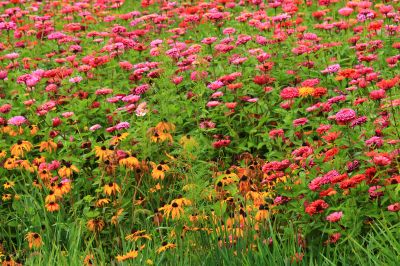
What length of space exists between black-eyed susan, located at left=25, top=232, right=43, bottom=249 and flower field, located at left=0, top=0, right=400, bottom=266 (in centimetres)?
1

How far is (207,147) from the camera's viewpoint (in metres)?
6.24

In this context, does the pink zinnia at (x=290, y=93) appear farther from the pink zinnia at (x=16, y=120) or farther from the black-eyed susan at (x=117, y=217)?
the pink zinnia at (x=16, y=120)

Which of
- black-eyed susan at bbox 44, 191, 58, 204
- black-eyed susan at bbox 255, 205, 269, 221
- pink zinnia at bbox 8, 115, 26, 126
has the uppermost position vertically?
pink zinnia at bbox 8, 115, 26, 126

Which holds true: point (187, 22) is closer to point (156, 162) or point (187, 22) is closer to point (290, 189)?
point (156, 162)

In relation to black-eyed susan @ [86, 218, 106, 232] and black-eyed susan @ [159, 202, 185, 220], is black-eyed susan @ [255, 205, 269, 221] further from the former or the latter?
black-eyed susan @ [86, 218, 106, 232]

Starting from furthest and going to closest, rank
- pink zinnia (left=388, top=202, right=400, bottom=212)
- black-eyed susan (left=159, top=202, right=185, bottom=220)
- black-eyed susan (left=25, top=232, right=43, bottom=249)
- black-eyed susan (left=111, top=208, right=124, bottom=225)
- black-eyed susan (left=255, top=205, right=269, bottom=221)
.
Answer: black-eyed susan (left=111, top=208, right=124, bottom=225) → black-eyed susan (left=25, top=232, right=43, bottom=249) → black-eyed susan (left=159, top=202, right=185, bottom=220) → black-eyed susan (left=255, top=205, right=269, bottom=221) → pink zinnia (left=388, top=202, right=400, bottom=212)

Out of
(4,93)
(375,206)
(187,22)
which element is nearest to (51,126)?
(4,93)

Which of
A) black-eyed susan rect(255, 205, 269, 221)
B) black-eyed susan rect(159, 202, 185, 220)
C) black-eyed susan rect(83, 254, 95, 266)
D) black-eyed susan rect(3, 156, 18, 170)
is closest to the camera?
Result: black-eyed susan rect(83, 254, 95, 266)

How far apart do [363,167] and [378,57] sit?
224 cm

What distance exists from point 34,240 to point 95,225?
392 mm

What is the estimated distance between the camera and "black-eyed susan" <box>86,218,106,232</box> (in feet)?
18.4

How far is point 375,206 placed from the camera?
470cm

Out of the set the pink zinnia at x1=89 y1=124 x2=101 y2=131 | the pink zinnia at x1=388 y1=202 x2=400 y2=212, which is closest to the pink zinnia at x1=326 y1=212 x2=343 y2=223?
the pink zinnia at x1=388 y1=202 x2=400 y2=212

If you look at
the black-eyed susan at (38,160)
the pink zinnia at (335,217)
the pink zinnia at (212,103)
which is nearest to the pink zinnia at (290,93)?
the pink zinnia at (212,103)
